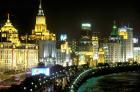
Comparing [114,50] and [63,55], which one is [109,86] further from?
[114,50]

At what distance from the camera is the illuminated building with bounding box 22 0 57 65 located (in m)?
129

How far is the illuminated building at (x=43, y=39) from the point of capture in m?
129

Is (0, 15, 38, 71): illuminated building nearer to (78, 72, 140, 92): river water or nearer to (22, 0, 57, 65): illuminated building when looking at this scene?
(22, 0, 57, 65): illuminated building

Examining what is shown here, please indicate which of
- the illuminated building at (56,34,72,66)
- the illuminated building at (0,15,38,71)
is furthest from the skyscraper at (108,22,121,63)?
the illuminated building at (0,15,38,71)

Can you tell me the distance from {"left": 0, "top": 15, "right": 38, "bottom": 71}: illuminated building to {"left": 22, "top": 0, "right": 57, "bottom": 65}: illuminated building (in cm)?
337

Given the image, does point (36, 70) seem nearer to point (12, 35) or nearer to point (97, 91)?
point (97, 91)

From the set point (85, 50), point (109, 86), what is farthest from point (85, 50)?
point (109, 86)

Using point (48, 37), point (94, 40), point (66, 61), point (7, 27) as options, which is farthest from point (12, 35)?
point (94, 40)

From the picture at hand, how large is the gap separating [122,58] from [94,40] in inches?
534

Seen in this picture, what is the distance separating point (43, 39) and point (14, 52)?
68.3ft

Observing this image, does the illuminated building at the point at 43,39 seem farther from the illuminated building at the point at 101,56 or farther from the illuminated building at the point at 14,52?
the illuminated building at the point at 101,56

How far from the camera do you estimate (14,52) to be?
114 m

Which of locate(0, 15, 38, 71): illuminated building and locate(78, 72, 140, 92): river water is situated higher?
locate(0, 15, 38, 71): illuminated building

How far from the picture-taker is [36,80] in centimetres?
6162
